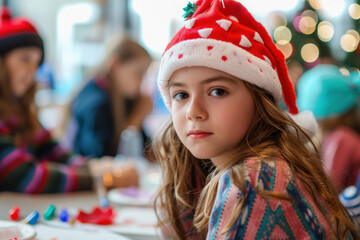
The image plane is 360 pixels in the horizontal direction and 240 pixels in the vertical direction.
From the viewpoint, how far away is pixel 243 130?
0.80 meters

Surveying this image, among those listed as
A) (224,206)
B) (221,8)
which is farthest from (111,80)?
(224,206)

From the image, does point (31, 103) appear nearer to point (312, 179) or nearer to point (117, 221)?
point (117, 221)

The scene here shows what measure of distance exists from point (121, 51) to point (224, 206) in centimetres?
194

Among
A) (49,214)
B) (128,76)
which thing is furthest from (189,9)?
(128,76)

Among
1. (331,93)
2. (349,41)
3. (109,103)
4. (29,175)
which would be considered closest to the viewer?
(29,175)

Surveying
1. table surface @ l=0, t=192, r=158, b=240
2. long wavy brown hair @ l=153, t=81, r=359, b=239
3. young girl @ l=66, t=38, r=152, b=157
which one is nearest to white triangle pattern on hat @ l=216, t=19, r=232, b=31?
long wavy brown hair @ l=153, t=81, r=359, b=239

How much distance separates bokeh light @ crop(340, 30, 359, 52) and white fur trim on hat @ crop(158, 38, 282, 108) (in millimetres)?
2478

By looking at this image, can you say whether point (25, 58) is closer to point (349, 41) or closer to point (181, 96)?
point (181, 96)

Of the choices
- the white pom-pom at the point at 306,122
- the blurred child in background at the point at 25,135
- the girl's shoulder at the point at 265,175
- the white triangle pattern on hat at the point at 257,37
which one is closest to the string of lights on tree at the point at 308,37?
the blurred child in background at the point at 25,135

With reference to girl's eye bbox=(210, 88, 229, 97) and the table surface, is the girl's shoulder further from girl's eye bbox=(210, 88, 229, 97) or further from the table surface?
the table surface

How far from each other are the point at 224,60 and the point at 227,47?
0.03 meters

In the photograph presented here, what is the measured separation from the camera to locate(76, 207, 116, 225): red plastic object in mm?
1045

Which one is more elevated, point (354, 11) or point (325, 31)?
point (354, 11)

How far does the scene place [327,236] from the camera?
2.29ft
